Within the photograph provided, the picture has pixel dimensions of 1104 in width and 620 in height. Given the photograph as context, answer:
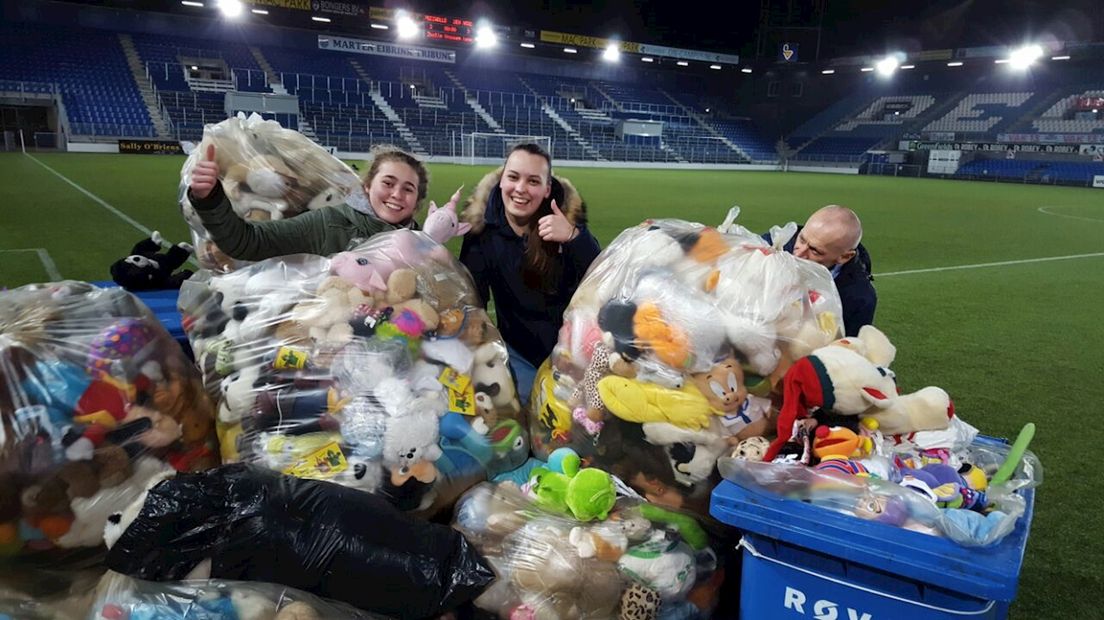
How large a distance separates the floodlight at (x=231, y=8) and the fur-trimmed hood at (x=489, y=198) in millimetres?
27296

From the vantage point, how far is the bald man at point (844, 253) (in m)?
2.38

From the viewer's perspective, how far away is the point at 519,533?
172 centimetres

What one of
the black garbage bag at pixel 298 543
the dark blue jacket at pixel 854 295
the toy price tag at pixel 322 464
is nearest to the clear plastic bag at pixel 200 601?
the black garbage bag at pixel 298 543

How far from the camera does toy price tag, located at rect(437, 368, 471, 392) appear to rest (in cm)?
197

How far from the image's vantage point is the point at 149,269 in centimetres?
301

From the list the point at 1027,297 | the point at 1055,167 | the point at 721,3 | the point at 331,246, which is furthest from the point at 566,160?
the point at 331,246

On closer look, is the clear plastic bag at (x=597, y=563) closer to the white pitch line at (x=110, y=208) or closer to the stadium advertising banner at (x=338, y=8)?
the white pitch line at (x=110, y=208)

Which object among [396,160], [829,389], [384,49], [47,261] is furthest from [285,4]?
[829,389]

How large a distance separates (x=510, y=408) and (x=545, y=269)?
1.97 ft

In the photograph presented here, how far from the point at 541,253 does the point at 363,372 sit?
0.87m

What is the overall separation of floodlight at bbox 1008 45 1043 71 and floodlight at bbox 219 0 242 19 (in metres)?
31.2

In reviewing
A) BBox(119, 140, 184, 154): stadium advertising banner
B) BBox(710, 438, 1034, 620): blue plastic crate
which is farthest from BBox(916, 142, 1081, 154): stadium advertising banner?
BBox(710, 438, 1034, 620): blue plastic crate

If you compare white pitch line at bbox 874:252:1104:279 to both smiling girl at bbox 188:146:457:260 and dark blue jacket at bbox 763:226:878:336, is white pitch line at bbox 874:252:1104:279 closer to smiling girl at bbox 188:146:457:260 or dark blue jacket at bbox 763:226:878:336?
dark blue jacket at bbox 763:226:878:336

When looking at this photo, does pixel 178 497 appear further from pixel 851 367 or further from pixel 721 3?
pixel 721 3
